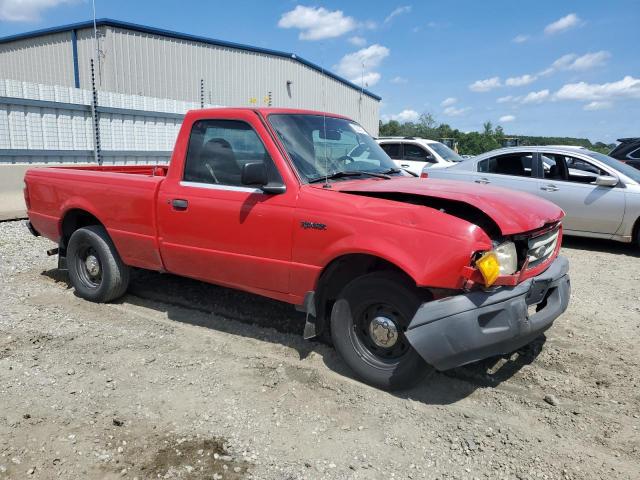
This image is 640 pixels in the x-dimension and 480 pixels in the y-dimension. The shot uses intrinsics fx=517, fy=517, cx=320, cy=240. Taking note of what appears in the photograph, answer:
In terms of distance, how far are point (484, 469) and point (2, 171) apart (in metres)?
10.7

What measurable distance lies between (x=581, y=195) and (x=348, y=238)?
5980mm

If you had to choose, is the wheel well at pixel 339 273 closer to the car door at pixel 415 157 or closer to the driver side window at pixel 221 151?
the driver side window at pixel 221 151

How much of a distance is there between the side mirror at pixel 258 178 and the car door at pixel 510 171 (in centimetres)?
556

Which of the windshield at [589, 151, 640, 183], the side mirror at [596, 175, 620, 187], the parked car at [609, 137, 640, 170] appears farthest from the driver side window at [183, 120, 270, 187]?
the parked car at [609, 137, 640, 170]

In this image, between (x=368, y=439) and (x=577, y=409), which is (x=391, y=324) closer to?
(x=368, y=439)

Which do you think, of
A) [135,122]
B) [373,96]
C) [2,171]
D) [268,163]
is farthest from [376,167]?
[373,96]

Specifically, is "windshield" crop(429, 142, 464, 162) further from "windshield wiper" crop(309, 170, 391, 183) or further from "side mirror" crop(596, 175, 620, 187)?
"windshield wiper" crop(309, 170, 391, 183)

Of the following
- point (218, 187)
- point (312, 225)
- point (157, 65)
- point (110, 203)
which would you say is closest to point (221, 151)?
point (218, 187)

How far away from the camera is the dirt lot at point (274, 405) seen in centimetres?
286

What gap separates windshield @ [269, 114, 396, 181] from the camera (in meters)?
4.07

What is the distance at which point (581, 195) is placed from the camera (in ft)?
26.4

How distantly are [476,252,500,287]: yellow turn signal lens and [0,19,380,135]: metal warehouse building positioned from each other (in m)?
13.4

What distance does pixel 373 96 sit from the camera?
29.3m

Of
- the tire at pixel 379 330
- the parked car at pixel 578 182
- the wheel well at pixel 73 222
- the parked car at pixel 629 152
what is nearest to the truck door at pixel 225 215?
the tire at pixel 379 330
